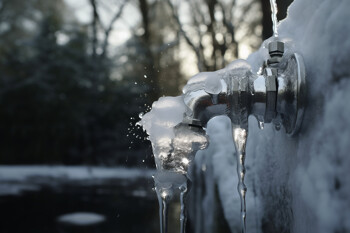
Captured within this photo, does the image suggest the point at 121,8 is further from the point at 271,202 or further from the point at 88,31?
the point at 271,202

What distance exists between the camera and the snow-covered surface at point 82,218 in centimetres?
468

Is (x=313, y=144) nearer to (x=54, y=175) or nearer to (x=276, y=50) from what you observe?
(x=276, y=50)

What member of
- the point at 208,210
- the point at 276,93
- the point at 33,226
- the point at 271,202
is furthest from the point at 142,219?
the point at 276,93

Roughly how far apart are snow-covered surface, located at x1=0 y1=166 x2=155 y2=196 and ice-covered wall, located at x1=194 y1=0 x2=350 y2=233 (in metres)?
7.15

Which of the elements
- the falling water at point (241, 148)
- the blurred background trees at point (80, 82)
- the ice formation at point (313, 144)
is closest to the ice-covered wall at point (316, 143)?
the ice formation at point (313, 144)

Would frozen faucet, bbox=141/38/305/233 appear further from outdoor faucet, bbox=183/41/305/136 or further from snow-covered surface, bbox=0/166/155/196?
snow-covered surface, bbox=0/166/155/196

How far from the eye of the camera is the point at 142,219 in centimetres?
509

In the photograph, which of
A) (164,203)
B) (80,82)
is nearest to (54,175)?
(80,82)

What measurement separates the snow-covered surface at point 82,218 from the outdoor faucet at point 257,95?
4296 millimetres

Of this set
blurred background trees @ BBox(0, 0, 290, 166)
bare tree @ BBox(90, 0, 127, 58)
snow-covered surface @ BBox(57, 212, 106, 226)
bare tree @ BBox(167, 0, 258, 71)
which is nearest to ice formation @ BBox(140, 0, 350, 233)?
snow-covered surface @ BBox(57, 212, 106, 226)

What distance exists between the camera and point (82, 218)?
4.93m

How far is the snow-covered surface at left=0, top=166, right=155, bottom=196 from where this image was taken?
7.88 m

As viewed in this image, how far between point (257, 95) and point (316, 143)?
6.7 inches

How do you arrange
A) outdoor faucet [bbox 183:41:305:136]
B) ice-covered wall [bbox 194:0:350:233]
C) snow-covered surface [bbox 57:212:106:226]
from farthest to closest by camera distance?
snow-covered surface [bbox 57:212:106:226]
outdoor faucet [bbox 183:41:305:136]
ice-covered wall [bbox 194:0:350:233]
